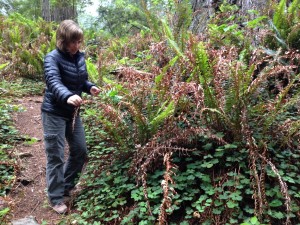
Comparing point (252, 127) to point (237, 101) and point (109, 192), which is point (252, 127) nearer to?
point (237, 101)

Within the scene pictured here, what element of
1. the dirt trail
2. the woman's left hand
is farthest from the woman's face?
the dirt trail


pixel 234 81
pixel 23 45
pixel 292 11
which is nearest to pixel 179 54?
pixel 234 81

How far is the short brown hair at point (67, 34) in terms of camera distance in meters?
2.89

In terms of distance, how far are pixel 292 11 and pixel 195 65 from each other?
2.02 metres

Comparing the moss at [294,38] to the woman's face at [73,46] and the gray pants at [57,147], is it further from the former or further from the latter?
the gray pants at [57,147]

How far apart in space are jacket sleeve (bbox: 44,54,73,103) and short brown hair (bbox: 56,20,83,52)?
165 mm

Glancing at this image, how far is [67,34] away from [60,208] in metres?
1.66

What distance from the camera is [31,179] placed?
366 centimetres

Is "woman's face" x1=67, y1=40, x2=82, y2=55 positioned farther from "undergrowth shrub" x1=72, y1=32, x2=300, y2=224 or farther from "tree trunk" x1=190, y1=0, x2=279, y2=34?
"tree trunk" x1=190, y1=0, x2=279, y2=34

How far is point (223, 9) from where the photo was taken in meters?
5.20

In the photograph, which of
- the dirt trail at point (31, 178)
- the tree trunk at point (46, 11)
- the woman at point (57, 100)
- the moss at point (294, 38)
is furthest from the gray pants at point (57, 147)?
the tree trunk at point (46, 11)

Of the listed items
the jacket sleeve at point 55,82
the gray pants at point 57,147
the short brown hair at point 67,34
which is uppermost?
the short brown hair at point 67,34

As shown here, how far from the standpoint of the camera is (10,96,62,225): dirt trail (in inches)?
120

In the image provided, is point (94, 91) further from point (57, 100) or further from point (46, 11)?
point (46, 11)
